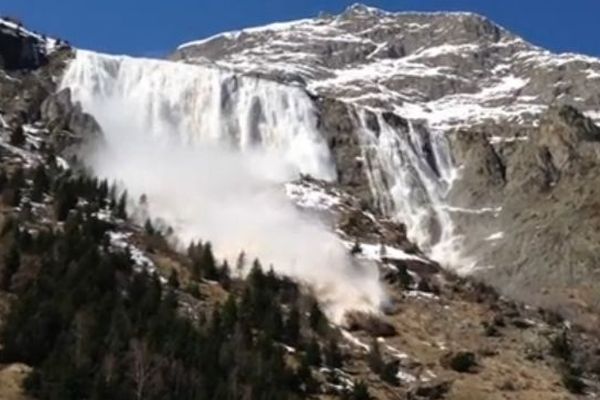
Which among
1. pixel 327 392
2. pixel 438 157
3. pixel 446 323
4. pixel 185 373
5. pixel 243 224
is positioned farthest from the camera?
pixel 438 157

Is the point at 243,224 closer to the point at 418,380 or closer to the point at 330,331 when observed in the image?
the point at 330,331

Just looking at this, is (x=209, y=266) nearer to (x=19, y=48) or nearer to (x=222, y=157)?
(x=222, y=157)

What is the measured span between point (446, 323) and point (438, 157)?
83.9 m

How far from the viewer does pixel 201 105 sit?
166000 millimetres

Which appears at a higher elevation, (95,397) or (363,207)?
(363,207)

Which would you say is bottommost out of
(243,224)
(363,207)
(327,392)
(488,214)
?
(327,392)

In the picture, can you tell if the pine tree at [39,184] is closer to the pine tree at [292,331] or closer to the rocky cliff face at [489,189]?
the pine tree at [292,331]

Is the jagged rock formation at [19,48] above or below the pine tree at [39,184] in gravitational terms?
above

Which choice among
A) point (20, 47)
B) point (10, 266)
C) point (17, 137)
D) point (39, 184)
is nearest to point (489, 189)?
point (20, 47)

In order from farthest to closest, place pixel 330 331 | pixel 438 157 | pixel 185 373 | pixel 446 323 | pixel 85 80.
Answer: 1. pixel 438 157
2. pixel 85 80
3. pixel 446 323
4. pixel 330 331
5. pixel 185 373

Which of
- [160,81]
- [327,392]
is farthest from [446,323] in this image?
[160,81]

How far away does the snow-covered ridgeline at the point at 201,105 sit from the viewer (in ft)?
522

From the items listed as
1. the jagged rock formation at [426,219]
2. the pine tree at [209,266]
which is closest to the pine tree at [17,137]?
the jagged rock formation at [426,219]

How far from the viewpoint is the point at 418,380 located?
8406 cm
